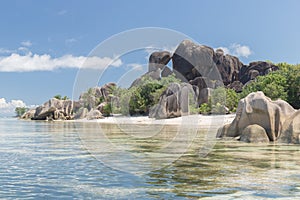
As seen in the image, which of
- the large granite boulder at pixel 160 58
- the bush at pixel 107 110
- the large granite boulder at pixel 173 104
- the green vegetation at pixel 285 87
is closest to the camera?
the green vegetation at pixel 285 87

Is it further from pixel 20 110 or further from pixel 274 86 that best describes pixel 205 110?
pixel 20 110

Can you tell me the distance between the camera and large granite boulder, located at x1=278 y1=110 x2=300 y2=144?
1617 centimetres

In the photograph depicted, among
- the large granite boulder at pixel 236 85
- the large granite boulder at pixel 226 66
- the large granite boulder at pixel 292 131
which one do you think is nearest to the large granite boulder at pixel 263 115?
the large granite boulder at pixel 292 131

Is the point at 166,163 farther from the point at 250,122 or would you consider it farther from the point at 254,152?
the point at 250,122

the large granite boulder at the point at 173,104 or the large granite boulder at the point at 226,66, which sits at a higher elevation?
the large granite boulder at the point at 226,66

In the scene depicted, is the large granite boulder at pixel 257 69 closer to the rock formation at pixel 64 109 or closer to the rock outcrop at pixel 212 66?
the rock outcrop at pixel 212 66

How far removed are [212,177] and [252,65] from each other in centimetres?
6825

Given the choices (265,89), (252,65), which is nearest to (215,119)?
(265,89)

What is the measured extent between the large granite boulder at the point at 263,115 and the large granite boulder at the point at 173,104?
82.3ft

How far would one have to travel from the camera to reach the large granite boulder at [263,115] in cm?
1731

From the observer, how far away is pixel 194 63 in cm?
7088

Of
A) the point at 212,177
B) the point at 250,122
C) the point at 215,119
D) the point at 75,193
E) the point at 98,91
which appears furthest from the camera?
the point at 98,91

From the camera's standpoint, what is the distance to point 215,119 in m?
39.2

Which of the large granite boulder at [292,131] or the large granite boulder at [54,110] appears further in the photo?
the large granite boulder at [54,110]
